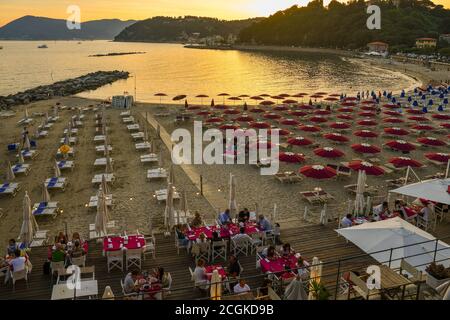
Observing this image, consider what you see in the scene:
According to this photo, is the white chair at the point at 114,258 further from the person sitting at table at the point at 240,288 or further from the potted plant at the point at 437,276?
the potted plant at the point at 437,276

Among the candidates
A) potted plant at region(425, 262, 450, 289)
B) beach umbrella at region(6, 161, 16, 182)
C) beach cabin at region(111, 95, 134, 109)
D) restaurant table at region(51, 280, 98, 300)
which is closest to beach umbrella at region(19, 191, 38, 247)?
restaurant table at region(51, 280, 98, 300)

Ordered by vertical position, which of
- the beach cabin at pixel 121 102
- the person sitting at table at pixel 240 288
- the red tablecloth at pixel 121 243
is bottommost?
the red tablecloth at pixel 121 243

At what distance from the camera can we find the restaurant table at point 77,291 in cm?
898

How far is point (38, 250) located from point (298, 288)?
8.19 m

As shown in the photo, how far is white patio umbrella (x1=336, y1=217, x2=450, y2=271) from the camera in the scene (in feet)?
31.4

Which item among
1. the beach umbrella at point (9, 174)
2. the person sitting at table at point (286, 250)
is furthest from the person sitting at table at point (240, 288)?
the beach umbrella at point (9, 174)

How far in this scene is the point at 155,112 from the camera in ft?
125

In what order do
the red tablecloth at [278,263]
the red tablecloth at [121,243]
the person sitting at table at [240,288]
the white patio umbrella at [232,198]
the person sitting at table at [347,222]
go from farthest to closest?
the white patio umbrella at [232,198] < the person sitting at table at [347,222] < the red tablecloth at [121,243] < the red tablecloth at [278,263] < the person sitting at table at [240,288]

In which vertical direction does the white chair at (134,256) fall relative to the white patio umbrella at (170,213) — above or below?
below

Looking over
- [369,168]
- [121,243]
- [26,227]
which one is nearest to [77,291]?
[121,243]

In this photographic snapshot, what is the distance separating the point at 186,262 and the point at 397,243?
5.73 m

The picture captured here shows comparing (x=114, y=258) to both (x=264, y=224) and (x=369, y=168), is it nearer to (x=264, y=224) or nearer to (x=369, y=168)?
(x=264, y=224)

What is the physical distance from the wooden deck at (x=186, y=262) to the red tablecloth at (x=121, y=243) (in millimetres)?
494
